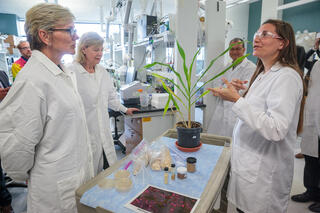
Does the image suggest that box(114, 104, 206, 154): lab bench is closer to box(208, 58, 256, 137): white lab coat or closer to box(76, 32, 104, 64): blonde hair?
box(208, 58, 256, 137): white lab coat

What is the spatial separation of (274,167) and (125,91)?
6.15 ft

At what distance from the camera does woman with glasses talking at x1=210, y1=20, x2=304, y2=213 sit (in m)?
0.99

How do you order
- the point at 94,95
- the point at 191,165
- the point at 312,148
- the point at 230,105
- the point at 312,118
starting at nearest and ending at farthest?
1. the point at 191,165
2. the point at 94,95
3. the point at 312,148
4. the point at 312,118
5. the point at 230,105

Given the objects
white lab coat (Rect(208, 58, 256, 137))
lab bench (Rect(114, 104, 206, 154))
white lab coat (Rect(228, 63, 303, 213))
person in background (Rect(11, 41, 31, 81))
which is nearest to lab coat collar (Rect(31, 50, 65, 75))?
white lab coat (Rect(228, 63, 303, 213))

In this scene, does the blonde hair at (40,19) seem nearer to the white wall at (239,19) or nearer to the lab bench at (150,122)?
the lab bench at (150,122)

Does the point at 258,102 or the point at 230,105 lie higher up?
the point at 258,102

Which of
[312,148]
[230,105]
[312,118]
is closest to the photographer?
[312,148]

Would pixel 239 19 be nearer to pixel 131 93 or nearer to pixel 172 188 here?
pixel 131 93

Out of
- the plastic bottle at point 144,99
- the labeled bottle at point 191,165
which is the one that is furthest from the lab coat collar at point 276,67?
the plastic bottle at point 144,99

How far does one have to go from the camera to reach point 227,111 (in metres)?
2.38

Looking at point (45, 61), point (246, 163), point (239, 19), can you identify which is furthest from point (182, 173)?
point (239, 19)

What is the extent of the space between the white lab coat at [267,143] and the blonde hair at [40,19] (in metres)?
1.00

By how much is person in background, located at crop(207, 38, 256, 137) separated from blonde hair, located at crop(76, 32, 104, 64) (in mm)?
1551

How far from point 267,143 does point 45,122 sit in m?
1.13
